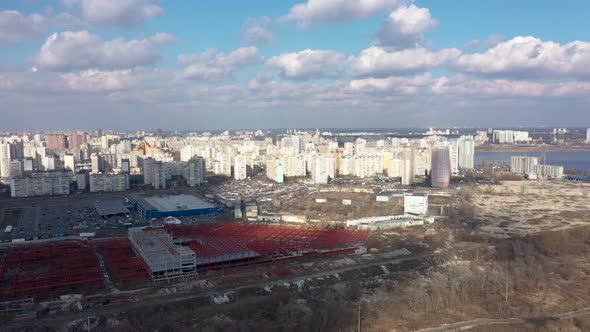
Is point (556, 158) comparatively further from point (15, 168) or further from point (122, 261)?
point (15, 168)

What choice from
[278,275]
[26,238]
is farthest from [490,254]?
[26,238]

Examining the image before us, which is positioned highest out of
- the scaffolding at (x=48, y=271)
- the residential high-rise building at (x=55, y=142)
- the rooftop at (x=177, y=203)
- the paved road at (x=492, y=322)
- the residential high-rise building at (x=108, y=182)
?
the residential high-rise building at (x=55, y=142)

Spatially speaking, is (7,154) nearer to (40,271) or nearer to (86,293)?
(40,271)

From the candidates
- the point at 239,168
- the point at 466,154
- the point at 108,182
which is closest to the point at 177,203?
the point at 108,182

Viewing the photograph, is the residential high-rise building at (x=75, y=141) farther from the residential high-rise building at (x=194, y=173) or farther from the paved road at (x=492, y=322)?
the paved road at (x=492, y=322)

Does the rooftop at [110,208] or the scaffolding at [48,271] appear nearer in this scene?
the scaffolding at [48,271]

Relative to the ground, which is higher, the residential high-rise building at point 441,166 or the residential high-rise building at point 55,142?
the residential high-rise building at point 55,142

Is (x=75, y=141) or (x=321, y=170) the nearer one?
(x=321, y=170)

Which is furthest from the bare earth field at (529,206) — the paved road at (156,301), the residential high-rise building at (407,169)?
the paved road at (156,301)
